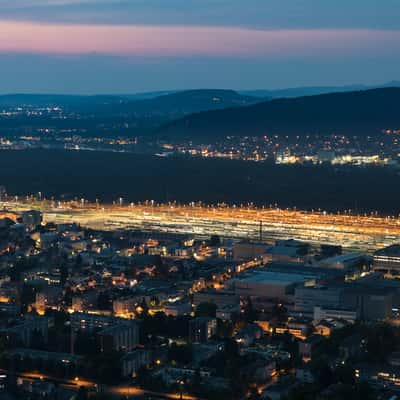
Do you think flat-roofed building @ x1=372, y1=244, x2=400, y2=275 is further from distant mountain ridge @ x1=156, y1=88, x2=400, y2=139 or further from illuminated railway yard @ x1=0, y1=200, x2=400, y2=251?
distant mountain ridge @ x1=156, y1=88, x2=400, y2=139

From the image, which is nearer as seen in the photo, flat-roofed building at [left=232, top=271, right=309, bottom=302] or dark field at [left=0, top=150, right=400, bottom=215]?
flat-roofed building at [left=232, top=271, right=309, bottom=302]

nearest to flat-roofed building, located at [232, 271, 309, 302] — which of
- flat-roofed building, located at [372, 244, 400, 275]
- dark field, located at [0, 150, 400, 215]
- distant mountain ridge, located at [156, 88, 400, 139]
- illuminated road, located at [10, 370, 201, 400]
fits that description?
flat-roofed building, located at [372, 244, 400, 275]

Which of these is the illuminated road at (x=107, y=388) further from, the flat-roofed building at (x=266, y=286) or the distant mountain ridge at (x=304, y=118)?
the distant mountain ridge at (x=304, y=118)

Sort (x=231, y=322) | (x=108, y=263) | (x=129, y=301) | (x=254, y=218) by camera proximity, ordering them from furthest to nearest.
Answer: (x=254, y=218) < (x=108, y=263) < (x=129, y=301) < (x=231, y=322)

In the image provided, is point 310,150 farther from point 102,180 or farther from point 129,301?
point 129,301

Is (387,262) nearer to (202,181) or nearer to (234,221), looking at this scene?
(234,221)

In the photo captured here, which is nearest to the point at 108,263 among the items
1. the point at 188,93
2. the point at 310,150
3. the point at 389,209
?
the point at 389,209
